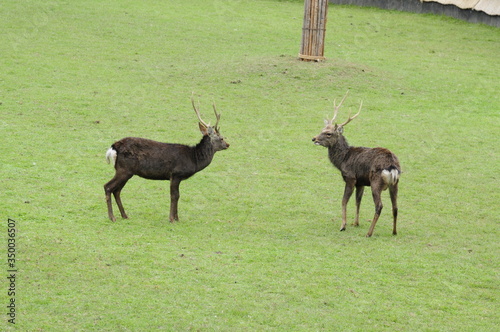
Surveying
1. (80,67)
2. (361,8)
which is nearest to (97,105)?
(80,67)

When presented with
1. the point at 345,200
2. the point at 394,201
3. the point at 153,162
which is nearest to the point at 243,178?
the point at 345,200

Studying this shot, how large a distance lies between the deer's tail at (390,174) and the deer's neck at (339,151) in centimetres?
121

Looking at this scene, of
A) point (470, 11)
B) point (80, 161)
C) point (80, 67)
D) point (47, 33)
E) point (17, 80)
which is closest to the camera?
point (80, 161)

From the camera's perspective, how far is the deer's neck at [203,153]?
40.0ft

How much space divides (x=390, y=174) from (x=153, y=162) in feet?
12.3

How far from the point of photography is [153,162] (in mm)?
11742

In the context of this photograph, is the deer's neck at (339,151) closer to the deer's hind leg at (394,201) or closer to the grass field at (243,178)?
the grass field at (243,178)

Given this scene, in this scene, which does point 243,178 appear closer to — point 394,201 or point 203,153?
point 203,153

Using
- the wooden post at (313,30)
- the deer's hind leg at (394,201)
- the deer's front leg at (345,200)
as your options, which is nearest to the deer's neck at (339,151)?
the deer's front leg at (345,200)

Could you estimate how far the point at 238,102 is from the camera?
766 inches

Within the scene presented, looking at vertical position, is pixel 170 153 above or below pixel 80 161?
above

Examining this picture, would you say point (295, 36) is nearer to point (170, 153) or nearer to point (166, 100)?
point (166, 100)

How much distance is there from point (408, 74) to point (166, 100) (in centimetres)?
792

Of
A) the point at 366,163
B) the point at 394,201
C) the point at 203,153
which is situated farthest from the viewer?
the point at 203,153
